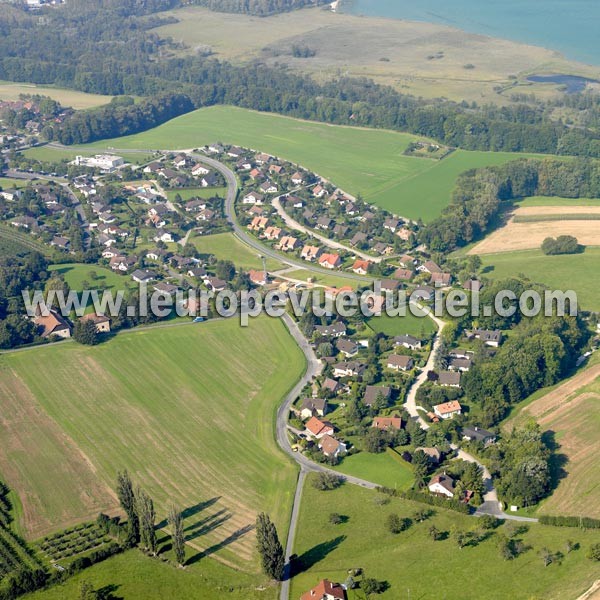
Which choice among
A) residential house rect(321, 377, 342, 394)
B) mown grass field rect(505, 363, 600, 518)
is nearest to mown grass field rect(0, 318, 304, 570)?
residential house rect(321, 377, 342, 394)

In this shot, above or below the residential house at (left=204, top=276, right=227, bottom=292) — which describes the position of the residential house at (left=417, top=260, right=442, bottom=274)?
above

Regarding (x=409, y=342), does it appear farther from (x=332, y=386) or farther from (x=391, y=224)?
(x=391, y=224)

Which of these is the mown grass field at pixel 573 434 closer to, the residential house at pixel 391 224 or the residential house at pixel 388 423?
the residential house at pixel 388 423

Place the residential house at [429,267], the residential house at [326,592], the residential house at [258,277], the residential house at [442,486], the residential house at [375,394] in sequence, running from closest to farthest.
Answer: the residential house at [326,592], the residential house at [442,486], the residential house at [375,394], the residential house at [258,277], the residential house at [429,267]

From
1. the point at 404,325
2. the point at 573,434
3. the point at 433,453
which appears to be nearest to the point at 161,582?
the point at 433,453

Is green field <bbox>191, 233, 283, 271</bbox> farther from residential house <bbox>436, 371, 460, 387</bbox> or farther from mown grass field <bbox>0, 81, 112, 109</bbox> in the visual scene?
mown grass field <bbox>0, 81, 112, 109</bbox>

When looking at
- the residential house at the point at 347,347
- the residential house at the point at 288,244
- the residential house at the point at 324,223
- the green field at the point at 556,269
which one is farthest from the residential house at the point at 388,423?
the residential house at the point at 324,223
